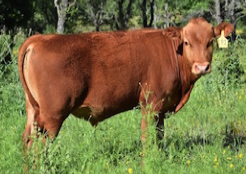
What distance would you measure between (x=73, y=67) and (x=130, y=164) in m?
1.18

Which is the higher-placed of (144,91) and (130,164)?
(144,91)

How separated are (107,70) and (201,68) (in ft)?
3.31

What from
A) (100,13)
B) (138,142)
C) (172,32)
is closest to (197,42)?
(172,32)

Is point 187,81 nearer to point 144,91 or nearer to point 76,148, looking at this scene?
point 144,91

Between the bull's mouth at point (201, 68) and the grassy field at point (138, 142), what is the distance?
0.62 meters

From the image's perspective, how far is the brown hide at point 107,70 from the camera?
4434mm

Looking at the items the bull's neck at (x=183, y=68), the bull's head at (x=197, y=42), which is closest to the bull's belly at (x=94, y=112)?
the bull's neck at (x=183, y=68)

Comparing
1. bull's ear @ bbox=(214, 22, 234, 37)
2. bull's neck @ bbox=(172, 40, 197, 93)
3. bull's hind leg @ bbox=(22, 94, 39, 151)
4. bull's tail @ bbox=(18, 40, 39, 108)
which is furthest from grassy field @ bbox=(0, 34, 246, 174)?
bull's ear @ bbox=(214, 22, 234, 37)

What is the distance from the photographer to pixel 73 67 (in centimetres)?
450

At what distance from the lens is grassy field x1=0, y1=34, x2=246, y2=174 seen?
13.4 ft

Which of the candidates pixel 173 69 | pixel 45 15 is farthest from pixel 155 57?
pixel 45 15

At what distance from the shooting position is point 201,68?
186 inches

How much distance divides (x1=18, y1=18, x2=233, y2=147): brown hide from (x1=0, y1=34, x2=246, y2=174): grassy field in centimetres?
33

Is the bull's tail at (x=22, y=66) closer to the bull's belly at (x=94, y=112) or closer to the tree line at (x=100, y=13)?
the bull's belly at (x=94, y=112)
